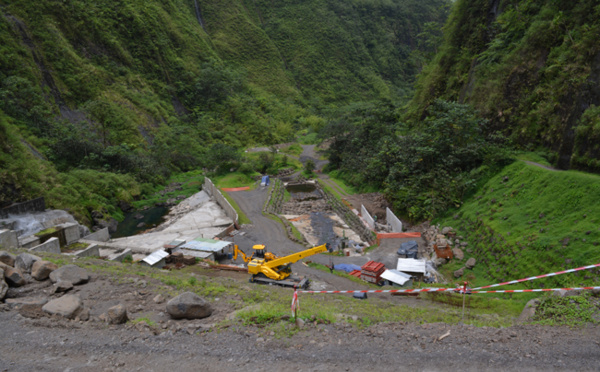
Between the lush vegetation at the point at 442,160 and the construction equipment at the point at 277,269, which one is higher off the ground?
the lush vegetation at the point at 442,160

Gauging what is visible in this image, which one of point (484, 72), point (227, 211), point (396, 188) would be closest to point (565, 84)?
point (484, 72)

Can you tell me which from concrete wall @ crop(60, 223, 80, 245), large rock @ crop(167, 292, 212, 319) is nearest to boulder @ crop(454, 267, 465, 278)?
large rock @ crop(167, 292, 212, 319)

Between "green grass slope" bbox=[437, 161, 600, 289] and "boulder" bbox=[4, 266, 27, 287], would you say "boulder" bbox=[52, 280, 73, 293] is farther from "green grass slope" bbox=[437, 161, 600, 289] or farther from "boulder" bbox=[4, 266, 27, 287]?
"green grass slope" bbox=[437, 161, 600, 289]

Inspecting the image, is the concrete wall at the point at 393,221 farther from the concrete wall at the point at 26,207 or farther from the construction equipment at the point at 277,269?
the concrete wall at the point at 26,207

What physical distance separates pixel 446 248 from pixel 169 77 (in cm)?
6154

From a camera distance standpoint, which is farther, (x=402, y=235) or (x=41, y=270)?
(x=402, y=235)

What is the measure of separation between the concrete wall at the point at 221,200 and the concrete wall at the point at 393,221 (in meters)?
12.2

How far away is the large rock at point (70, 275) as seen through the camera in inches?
405

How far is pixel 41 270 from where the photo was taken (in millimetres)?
10211

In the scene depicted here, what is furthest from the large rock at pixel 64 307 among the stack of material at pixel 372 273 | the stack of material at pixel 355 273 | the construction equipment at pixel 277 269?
the stack of material at pixel 355 273

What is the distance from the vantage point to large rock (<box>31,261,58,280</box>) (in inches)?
401

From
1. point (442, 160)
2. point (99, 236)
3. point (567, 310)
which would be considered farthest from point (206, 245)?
point (567, 310)

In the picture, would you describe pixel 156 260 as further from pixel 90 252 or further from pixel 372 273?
pixel 372 273

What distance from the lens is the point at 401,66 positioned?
11900cm
